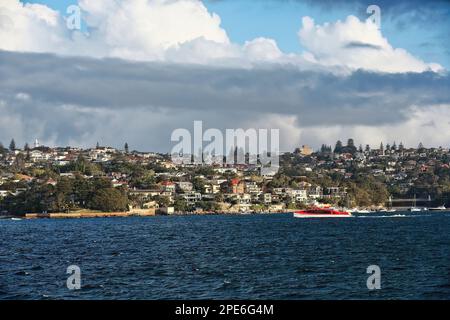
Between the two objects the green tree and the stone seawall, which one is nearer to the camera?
the stone seawall

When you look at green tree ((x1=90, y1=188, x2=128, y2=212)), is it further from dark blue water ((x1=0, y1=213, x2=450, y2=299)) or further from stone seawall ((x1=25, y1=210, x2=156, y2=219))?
dark blue water ((x1=0, y1=213, x2=450, y2=299))

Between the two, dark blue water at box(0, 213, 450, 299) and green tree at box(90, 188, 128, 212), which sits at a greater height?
green tree at box(90, 188, 128, 212)

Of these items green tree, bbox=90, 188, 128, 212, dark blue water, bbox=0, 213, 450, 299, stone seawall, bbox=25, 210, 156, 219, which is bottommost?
dark blue water, bbox=0, 213, 450, 299

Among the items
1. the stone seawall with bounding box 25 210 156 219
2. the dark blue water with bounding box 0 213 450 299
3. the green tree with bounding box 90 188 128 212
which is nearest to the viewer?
the dark blue water with bounding box 0 213 450 299

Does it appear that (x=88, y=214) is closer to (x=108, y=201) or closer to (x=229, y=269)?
(x=108, y=201)

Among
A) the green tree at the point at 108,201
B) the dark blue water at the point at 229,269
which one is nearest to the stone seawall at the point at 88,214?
the green tree at the point at 108,201

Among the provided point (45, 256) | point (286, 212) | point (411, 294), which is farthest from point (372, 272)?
point (286, 212)

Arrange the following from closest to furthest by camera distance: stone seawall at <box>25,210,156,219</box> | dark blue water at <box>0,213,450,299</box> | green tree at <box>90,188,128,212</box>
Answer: dark blue water at <box>0,213,450,299</box> → stone seawall at <box>25,210,156,219</box> → green tree at <box>90,188,128,212</box>

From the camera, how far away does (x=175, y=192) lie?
15462 cm

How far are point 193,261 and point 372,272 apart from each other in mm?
10174

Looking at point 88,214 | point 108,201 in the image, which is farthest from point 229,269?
point 88,214

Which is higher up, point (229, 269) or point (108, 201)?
point (108, 201)

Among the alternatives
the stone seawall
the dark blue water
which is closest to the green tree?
the stone seawall
